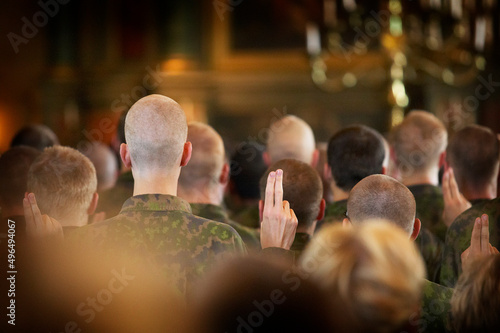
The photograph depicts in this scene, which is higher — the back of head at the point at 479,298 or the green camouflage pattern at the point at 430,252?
the back of head at the point at 479,298

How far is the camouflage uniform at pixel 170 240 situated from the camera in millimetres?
1963

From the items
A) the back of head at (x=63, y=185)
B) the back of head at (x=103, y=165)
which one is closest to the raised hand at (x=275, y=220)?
the back of head at (x=63, y=185)

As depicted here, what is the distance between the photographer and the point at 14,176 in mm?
2719

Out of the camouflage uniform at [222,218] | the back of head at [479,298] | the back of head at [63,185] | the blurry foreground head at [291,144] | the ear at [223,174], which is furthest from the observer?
the blurry foreground head at [291,144]

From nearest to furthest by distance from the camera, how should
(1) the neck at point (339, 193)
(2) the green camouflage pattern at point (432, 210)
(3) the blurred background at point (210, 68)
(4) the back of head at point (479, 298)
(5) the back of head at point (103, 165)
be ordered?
(4) the back of head at point (479, 298), (1) the neck at point (339, 193), (2) the green camouflage pattern at point (432, 210), (5) the back of head at point (103, 165), (3) the blurred background at point (210, 68)

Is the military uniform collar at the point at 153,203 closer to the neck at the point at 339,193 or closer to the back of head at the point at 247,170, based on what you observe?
the neck at the point at 339,193

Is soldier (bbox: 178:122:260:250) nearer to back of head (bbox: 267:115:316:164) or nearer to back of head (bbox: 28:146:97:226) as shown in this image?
back of head (bbox: 28:146:97:226)

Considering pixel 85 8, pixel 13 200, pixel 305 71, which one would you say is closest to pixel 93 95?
pixel 85 8

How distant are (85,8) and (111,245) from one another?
7.98m

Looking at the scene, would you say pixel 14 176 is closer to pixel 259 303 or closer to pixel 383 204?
pixel 383 204

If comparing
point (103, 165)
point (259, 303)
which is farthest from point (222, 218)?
point (259, 303)

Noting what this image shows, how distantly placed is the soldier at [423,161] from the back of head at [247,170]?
719mm

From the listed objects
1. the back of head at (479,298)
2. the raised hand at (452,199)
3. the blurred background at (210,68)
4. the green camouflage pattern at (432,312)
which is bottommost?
the green camouflage pattern at (432,312)

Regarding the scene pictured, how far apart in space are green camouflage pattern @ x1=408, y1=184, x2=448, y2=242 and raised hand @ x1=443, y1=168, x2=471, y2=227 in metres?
0.26
